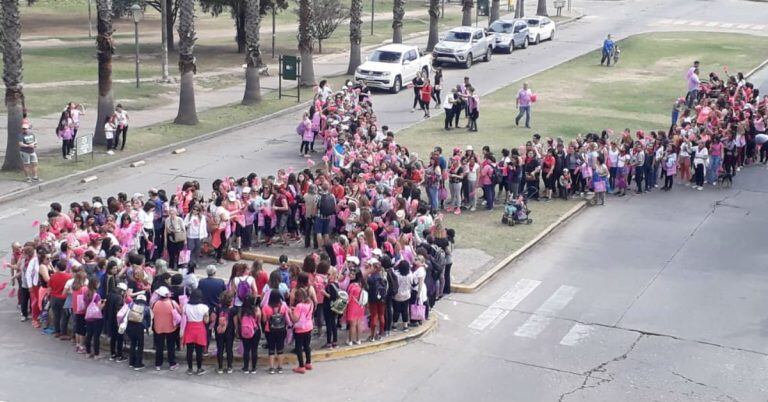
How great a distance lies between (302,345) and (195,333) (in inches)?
67.5

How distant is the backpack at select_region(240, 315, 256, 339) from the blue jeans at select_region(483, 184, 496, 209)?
1141cm

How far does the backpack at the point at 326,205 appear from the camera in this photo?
22.8 m

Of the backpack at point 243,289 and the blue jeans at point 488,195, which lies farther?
the blue jeans at point 488,195

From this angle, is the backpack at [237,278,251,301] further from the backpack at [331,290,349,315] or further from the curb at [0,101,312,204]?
the curb at [0,101,312,204]

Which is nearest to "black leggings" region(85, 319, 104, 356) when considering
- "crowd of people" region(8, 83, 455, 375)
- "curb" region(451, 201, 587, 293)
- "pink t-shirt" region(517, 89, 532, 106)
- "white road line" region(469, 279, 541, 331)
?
"crowd of people" region(8, 83, 455, 375)

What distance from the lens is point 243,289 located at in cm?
1750

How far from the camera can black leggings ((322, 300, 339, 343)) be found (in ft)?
59.1

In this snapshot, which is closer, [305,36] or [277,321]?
[277,321]

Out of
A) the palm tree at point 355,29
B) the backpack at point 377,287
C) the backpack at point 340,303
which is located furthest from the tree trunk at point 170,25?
the backpack at point 340,303

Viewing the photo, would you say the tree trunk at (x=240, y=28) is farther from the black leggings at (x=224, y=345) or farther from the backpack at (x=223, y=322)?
the backpack at (x=223, y=322)

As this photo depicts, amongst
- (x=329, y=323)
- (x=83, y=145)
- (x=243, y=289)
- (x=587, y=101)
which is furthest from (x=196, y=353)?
(x=587, y=101)

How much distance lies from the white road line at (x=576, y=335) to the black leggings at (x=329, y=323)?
3.95 m

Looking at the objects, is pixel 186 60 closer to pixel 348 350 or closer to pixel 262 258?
pixel 262 258

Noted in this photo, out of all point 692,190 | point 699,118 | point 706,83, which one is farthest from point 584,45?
point 692,190
